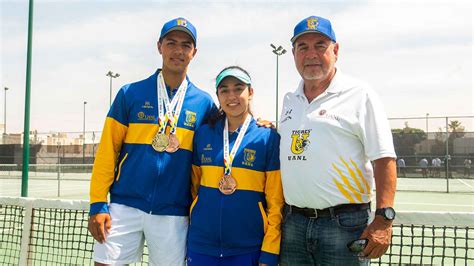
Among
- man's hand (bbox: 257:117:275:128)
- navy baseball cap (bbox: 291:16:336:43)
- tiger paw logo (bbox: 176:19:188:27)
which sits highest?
tiger paw logo (bbox: 176:19:188:27)

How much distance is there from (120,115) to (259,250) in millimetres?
1438

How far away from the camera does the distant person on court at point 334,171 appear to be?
2.86 meters

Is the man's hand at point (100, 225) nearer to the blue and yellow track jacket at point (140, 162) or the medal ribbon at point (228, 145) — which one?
the blue and yellow track jacket at point (140, 162)

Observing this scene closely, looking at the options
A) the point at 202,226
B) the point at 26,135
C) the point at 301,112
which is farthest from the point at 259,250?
the point at 26,135

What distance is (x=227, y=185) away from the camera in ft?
10.6

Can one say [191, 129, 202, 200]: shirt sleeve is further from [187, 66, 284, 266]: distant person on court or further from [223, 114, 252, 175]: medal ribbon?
[223, 114, 252, 175]: medal ribbon

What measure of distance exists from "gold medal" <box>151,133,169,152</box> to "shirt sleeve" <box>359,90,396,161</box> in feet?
4.68

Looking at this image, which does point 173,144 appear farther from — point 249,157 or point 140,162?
point 249,157

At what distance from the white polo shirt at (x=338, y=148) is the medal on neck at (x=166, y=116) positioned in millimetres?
909

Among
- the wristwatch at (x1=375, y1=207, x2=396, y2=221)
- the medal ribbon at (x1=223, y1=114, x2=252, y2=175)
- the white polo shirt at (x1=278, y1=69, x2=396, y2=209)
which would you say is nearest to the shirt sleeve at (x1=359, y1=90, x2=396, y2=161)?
the white polo shirt at (x1=278, y1=69, x2=396, y2=209)

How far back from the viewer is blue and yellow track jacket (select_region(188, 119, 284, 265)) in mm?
3176

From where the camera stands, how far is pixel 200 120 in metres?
3.61

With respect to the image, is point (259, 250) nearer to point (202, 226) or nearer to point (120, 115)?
point (202, 226)

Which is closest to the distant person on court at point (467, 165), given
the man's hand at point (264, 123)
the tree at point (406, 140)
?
the tree at point (406, 140)
